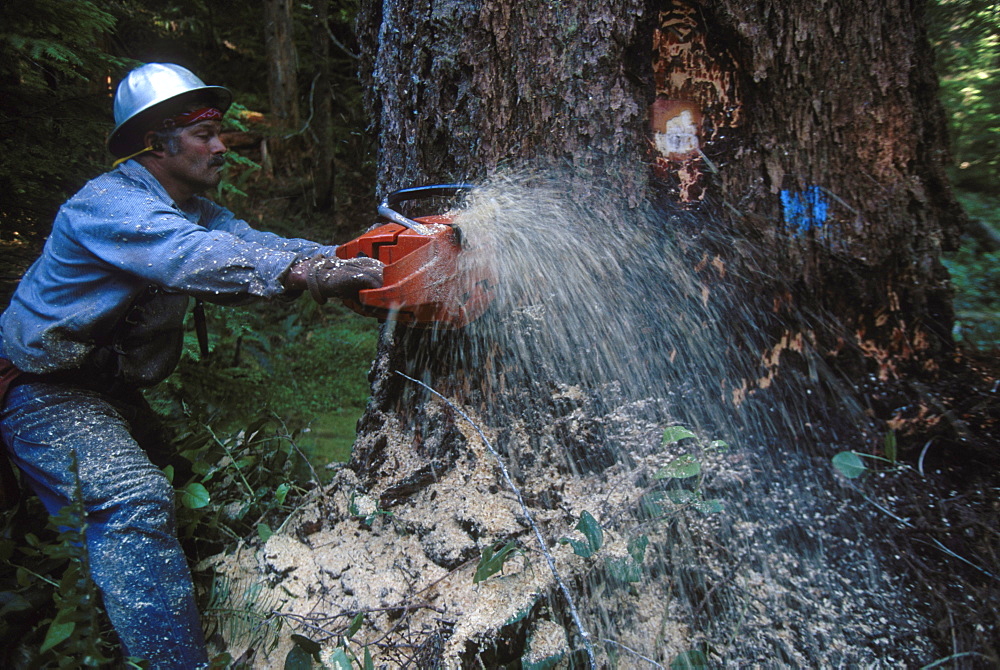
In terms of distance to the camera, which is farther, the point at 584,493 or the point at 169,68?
the point at 169,68

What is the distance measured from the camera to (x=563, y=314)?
2.12 m

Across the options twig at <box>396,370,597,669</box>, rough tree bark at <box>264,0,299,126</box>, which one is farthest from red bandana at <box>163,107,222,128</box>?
rough tree bark at <box>264,0,299,126</box>

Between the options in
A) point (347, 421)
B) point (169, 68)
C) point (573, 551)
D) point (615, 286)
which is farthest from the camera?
point (347, 421)

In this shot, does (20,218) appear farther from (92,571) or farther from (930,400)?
(930,400)

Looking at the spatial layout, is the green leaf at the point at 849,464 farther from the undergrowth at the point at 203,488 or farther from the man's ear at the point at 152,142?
the man's ear at the point at 152,142

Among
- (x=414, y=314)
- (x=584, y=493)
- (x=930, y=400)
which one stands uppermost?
(x=414, y=314)

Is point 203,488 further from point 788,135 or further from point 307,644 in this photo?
point 788,135

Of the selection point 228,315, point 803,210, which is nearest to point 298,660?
point 803,210

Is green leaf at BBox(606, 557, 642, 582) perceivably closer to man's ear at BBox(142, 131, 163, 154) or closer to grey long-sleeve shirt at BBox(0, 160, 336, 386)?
grey long-sleeve shirt at BBox(0, 160, 336, 386)

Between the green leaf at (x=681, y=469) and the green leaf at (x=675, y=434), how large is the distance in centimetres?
6

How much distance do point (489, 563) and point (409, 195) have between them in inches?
49.6

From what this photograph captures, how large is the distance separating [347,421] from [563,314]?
2840 millimetres

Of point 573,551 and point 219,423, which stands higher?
point 219,423

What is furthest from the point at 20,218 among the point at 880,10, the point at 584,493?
the point at 880,10
